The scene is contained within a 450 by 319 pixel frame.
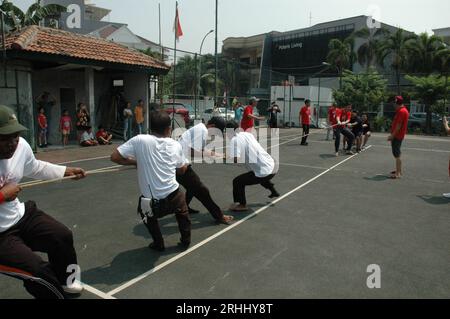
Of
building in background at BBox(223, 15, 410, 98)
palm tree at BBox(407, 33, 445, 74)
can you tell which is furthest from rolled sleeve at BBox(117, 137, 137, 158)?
building in background at BBox(223, 15, 410, 98)

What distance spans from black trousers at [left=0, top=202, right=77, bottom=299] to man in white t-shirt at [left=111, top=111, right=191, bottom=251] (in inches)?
41.7

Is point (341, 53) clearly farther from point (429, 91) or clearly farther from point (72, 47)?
point (72, 47)

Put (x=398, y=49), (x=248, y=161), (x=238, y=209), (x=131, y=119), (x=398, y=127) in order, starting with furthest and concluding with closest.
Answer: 1. (x=398, y=49)
2. (x=131, y=119)
3. (x=398, y=127)
4. (x=238, y=209)
5. (x=248, y=161)

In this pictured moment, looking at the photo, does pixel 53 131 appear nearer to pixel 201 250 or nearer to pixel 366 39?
pixel 201 250

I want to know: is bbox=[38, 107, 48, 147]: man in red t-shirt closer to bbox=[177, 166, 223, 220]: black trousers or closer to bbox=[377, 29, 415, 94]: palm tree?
bbox=[177, 166, 223, 220]: black trousers

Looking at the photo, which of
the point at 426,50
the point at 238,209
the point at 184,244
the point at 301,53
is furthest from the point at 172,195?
the point at 301,53

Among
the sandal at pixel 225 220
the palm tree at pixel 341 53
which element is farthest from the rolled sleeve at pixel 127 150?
the palm tree at pixel 341 53

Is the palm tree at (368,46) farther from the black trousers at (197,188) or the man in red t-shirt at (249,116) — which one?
the black trousers at (197,188)

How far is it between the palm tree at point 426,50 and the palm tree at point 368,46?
6.74 meters

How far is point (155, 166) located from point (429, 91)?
84.8 ft

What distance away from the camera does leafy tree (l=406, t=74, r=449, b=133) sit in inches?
975

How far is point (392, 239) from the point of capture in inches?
198

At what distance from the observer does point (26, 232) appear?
308 centimetres
